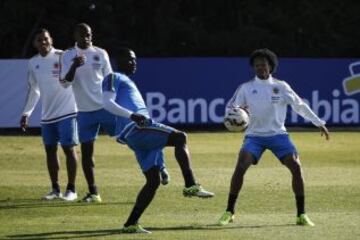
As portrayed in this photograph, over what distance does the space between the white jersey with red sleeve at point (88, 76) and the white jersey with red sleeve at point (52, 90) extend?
0.50 meters

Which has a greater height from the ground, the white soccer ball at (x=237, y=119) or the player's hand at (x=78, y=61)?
the player's hand at (x=78, y=61)

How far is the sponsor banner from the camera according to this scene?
91.7ft

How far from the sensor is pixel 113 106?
37.8ft

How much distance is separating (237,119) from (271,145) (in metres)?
0.54

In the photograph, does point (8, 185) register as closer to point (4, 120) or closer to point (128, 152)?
point (128, 152)

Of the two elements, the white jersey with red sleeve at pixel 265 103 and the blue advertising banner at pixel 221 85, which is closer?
the white jersey with red sleeve at pixel 265 103

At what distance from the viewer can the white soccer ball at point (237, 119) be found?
12.4m

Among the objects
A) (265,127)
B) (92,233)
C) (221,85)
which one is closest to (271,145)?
(265,127)

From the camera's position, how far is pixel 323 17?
37.0 metres

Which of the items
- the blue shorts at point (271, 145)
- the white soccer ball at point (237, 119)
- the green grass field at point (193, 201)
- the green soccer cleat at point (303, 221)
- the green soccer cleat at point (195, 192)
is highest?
the white soccer ball at point (237, 119)

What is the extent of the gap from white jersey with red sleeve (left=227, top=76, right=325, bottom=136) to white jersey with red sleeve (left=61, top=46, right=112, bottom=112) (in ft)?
8.74

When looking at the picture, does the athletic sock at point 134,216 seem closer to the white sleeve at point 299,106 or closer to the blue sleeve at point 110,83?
the blue sleeve at point 110,83

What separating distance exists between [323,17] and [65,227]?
25.9 m

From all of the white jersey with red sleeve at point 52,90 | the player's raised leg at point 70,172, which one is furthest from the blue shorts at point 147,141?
the white jersey with red sleeve at point 52,90
